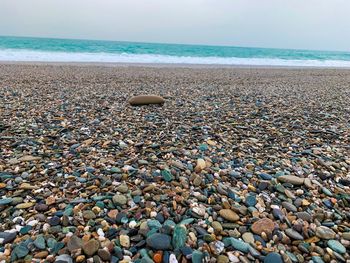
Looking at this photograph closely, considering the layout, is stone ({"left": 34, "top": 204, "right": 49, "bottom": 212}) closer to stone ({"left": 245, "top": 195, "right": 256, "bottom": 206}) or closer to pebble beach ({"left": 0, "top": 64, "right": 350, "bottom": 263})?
pebble beach ({"left": 0, "top": 64, "right": 350, "bottom": 263})

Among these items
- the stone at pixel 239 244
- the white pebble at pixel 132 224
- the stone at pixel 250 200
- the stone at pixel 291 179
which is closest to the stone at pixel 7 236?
the white pebble at pixel 132 224

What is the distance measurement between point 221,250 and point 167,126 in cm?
263

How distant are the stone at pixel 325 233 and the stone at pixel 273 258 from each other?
0.43 m

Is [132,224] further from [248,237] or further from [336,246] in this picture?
[336,246]

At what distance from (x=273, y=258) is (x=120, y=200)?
118cm

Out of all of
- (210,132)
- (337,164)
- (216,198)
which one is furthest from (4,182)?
(337,164)

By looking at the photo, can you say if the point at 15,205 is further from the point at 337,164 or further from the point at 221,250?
the point at 337,164

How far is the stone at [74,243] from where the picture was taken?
1644 mm

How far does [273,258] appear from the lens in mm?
1627

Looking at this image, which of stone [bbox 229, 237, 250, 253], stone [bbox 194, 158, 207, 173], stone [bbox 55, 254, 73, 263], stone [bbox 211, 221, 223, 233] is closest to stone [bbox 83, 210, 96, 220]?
stone [bbox 55, 254, 73, 263]

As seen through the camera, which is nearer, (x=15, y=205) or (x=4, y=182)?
(x=15, y=205)

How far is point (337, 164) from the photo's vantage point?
9.59ft

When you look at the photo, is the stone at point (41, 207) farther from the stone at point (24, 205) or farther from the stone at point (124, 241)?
the stone at point (124, 241)

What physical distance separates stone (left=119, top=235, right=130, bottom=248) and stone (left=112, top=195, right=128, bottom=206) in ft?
1.22
